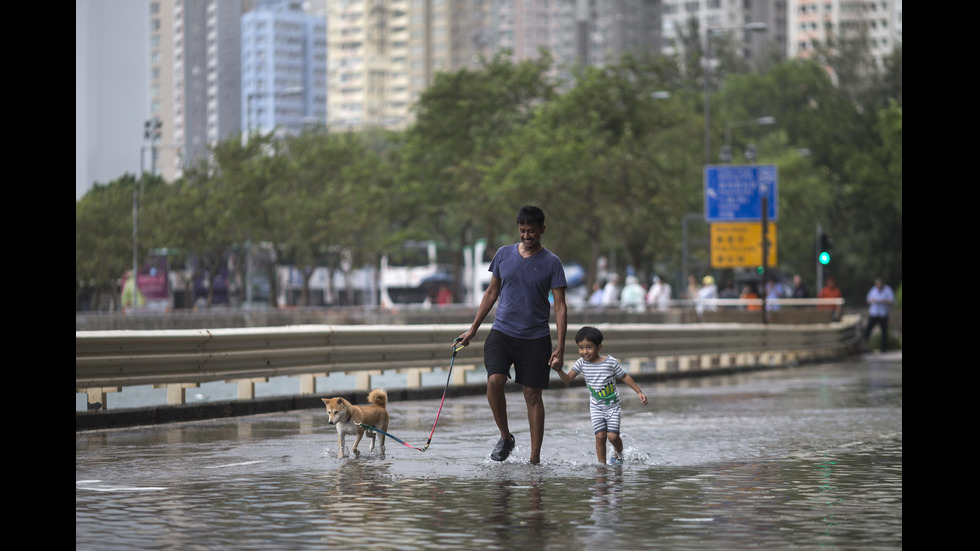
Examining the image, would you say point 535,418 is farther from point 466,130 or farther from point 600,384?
point 466,130

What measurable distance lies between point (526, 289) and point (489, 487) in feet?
5.45

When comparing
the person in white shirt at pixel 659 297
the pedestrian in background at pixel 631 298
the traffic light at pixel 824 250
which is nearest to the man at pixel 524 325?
the pedestrian in background at pixel 631 298

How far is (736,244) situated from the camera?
4403 cm

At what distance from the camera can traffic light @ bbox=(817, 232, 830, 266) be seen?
39594mm

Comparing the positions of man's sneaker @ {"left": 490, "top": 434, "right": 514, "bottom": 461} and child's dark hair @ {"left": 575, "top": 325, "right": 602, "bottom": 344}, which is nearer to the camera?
child's dark hair @ {"left": 575, "top": 325, "right": 602, "bottom": 344}

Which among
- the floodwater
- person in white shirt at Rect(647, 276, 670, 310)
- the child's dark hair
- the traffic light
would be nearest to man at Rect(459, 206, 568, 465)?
the child's dark hair

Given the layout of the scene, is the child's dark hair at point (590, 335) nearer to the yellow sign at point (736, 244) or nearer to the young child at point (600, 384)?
the young child at point (600, 384)

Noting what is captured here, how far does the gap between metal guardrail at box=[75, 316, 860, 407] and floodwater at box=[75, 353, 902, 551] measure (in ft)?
2.77

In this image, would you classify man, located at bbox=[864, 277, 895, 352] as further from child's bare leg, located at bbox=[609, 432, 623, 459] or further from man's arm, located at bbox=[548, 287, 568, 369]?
man's arm, located at bbox=[548, 287, 568, 369]

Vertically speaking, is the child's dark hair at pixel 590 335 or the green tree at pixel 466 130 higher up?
the green tree at pixel 466 130

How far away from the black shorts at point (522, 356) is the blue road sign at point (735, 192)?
113ft

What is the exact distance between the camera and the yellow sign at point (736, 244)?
144 ft
